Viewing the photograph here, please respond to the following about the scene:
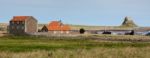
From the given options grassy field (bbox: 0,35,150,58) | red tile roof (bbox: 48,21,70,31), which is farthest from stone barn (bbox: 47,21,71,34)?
grassy field (bbox: 0,35,150,58)

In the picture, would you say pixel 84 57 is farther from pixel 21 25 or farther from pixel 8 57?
pixel 21 25

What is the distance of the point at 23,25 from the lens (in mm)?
164375

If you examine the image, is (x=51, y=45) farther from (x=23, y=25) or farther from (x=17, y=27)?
(x=17, y=27)

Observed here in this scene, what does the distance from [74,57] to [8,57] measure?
3949mm

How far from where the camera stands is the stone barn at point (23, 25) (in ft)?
537

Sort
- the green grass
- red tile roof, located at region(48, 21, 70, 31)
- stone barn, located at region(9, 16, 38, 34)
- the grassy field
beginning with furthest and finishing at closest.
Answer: red tile roof, located at region(48, 21, 70, 31)
stone barn, located at region(9, 16, 38, 34)
the green grass
the grassy field

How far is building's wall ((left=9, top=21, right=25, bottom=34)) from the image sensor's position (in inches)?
6471

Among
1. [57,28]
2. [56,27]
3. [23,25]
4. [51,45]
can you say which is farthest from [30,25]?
[51,45]

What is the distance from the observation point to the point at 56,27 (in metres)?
173

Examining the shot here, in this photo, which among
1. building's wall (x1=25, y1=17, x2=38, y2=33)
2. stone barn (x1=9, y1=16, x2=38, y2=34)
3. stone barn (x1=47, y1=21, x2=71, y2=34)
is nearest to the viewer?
stone barn (x1=9, y1=16, x2=38, y2=34)

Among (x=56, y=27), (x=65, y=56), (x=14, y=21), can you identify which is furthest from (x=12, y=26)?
(x=65, y=56)

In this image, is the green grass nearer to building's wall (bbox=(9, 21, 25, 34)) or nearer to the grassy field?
the grassy field

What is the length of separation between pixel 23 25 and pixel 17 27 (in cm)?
496

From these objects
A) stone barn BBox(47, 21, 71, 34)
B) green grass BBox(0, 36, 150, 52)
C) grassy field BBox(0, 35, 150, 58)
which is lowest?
green grass BBox(0, 36, 150, 52)
